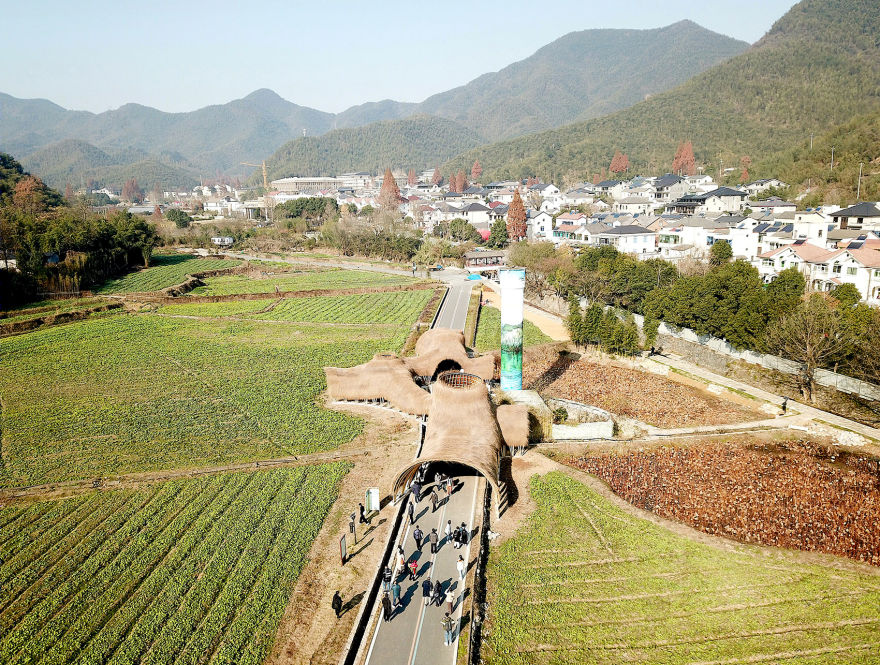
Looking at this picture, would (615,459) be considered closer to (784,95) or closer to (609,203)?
(609,203)

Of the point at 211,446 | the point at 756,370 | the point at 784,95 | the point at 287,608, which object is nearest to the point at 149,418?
the point at 211,446

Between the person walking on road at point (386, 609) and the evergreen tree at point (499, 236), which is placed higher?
the evergreen tree at point (499, 236)

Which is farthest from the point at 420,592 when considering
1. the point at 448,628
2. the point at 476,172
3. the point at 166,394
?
the point at 476,172

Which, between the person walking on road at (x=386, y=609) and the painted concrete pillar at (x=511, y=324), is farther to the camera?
the painted concrete pillar at (x=511, y=324)

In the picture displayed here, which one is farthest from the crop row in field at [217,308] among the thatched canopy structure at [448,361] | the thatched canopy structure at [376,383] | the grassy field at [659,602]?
the grassy field at [659,602]

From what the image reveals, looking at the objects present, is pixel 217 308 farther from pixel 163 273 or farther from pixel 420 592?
pixel 420 592

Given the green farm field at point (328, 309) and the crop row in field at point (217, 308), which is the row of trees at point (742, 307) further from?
the crop row in field at point (217, 308)
